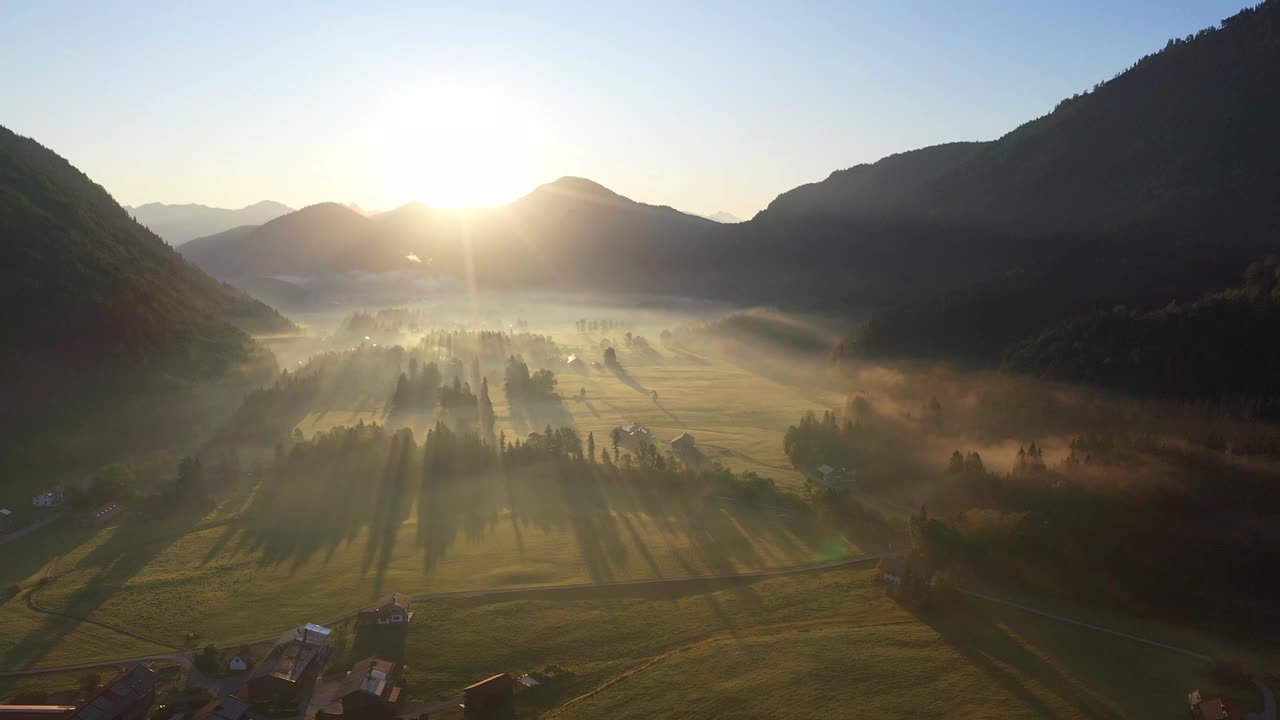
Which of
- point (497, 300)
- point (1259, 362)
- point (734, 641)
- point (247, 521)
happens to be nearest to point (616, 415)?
point (247, 521)

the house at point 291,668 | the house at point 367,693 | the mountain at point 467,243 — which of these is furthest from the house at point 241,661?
the mountain at point 467,243

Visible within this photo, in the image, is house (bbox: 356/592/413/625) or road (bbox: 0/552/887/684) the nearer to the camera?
road (bbox: 0/552/887/684)

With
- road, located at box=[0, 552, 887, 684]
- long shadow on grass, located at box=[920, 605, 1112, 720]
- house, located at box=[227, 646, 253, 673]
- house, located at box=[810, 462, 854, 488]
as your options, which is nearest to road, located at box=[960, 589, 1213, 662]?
long shadow on grass, located at box=[920, 605, 1112, 720]

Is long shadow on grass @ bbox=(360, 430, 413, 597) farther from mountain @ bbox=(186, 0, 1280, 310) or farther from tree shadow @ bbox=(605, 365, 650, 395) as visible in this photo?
mountain @ bbox=(186, 0, 1280, 310)

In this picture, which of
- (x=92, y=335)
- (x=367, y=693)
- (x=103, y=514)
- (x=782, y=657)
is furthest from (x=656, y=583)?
(x=92, y=335)

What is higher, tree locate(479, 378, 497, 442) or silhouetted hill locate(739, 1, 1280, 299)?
silhouetted hill locate(739, 1, 1280, 299)

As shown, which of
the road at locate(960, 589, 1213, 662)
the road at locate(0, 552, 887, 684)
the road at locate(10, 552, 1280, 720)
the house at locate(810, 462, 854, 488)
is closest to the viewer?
the road at locate(10, 552, 1280, 720)
